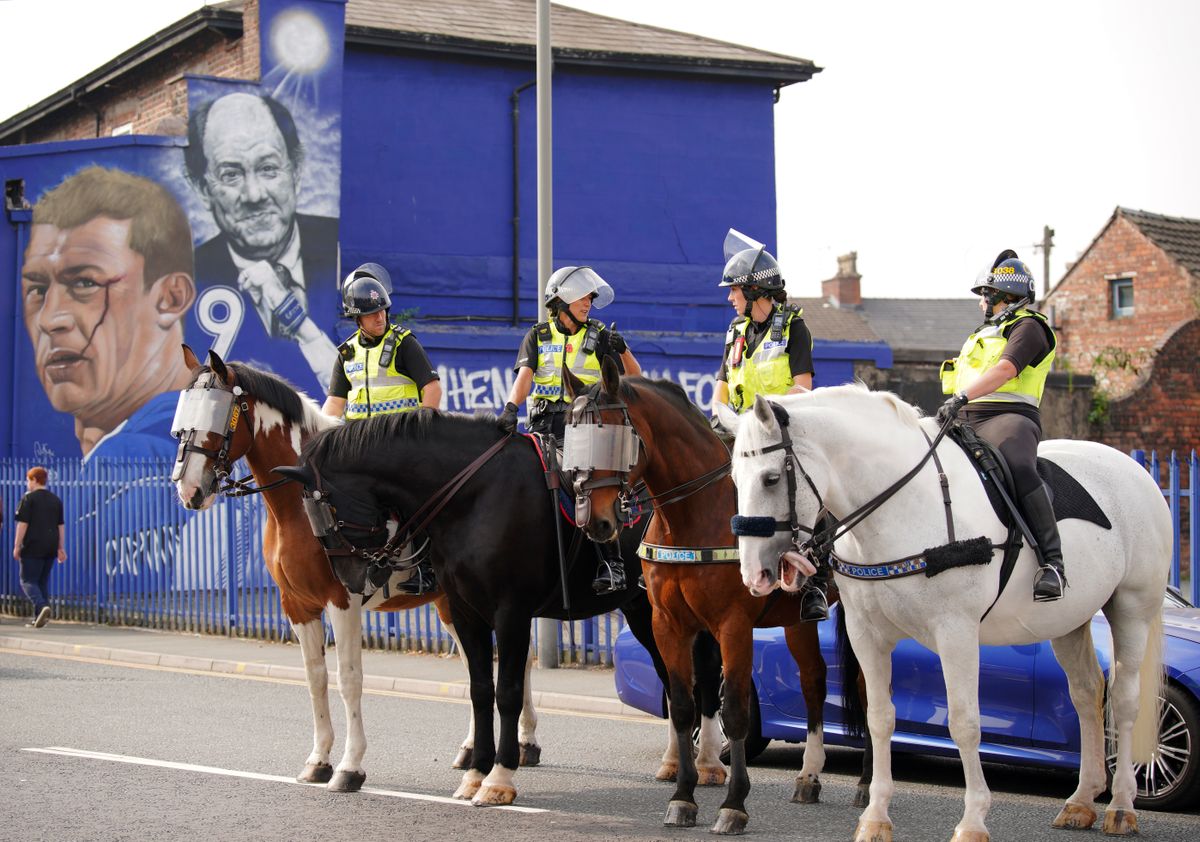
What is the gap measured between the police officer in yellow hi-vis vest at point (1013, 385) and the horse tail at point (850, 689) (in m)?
1.47

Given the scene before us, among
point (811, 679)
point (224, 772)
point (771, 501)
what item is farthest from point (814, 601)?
point (224, 772)

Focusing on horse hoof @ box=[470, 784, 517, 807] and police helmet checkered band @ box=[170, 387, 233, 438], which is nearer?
horse hoof @ box=[470, 784, 517, 807]

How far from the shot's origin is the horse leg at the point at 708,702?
904 cm

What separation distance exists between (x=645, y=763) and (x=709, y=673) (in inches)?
49.0

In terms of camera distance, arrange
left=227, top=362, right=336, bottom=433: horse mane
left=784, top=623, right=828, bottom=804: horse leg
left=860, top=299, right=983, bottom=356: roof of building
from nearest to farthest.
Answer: left=784, top=623, right=828, bottom=804: horse leg < left=227, top=362, right=336, bottom=433: horse mane < left=860, top=299, right=983, bottom=356: roof of building

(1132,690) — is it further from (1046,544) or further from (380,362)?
(380,362)

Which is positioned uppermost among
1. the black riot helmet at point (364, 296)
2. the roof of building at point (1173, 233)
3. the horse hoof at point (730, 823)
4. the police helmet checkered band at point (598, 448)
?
the roof of building at point (1173, 233)

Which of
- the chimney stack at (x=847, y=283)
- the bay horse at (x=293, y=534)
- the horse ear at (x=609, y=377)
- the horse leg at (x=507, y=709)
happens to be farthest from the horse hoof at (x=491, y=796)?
the chimney stack at (x=847, y=283)

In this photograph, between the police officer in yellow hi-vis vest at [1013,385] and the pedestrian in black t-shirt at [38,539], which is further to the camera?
the pedestrian in black t-shirt at [38,539]

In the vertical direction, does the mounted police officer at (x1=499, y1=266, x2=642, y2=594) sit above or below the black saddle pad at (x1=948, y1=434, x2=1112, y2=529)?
above

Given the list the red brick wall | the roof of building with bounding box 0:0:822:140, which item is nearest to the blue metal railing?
the roof of building with bounding box 0:0:822:140

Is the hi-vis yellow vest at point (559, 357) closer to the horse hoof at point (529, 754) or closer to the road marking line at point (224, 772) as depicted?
the horse hoof at point (529, 754)

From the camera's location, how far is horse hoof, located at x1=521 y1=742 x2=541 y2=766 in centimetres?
985

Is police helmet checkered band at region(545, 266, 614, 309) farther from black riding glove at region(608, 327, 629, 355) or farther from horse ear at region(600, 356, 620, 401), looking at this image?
horse ear at region(600, 356, 620, 401)
